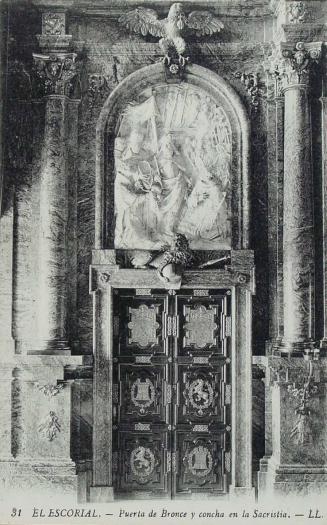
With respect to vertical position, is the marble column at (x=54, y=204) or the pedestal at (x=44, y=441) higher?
the marble column at (x=54, y=204)

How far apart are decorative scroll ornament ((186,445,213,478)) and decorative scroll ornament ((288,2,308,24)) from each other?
237 inches

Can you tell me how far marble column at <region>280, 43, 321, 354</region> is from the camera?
978cm

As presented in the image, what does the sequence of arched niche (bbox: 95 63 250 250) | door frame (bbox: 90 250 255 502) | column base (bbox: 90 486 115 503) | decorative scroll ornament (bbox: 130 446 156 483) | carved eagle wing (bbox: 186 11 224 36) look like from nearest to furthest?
column base (bbox: 90 486 115 503) → door frame (bbox: 90 250 255 502) → decorative scroll ornament (bbox: 130 446 156 483) → arched niche (bbox: 95 63 250 250) → carved eagle wing (bbox: 186 11 224 36)

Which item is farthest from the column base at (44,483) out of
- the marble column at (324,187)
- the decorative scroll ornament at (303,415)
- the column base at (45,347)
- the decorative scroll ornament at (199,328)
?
the marble column at (324,187)

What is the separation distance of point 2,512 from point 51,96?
550 cm

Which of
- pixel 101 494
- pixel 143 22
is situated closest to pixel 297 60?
pixel 143 22

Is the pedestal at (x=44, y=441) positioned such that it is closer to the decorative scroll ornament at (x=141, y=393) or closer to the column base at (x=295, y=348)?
the decorative scroll ornament at (x=141, y=393)

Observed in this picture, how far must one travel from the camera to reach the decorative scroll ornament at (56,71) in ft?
32.8

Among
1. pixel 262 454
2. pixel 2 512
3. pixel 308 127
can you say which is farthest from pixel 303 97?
pixel 2 512

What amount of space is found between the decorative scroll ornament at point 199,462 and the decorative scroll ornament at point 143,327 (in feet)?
5.35

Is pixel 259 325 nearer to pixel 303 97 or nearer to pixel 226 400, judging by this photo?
pixel 226 400

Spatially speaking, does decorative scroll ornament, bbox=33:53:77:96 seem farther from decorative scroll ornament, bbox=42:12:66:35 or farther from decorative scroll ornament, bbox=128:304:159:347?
decorative scroll ornament, bbox=128:304:159:347

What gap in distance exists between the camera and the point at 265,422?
32.6ft

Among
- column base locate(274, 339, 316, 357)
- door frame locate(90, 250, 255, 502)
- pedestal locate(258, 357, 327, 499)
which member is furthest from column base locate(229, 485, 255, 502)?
column base locate(274, 339, 316, 357)
